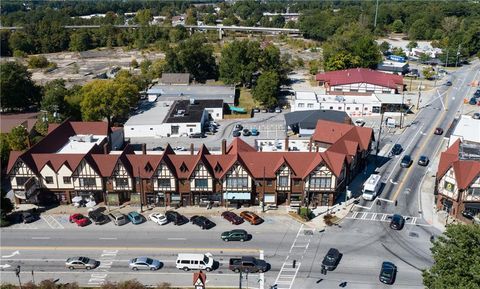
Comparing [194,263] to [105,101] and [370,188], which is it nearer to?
[370,188]

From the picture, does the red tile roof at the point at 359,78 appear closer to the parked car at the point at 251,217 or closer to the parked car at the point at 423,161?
the parked car at the point at 423,161

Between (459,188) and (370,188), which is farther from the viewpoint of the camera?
(370,188)

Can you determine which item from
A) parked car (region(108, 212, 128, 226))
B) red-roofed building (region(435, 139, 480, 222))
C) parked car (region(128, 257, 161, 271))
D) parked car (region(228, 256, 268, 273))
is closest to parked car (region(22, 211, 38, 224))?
parked car (region(108, 212, 128, 226))

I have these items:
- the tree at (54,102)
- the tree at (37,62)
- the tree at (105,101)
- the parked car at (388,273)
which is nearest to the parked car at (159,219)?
the parked car at (388,273)

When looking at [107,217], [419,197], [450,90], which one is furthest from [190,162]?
[450,90]

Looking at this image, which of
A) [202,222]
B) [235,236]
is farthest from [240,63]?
[235,236]

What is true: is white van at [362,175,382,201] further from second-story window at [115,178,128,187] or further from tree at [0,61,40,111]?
tree at [0,61,40,111]
